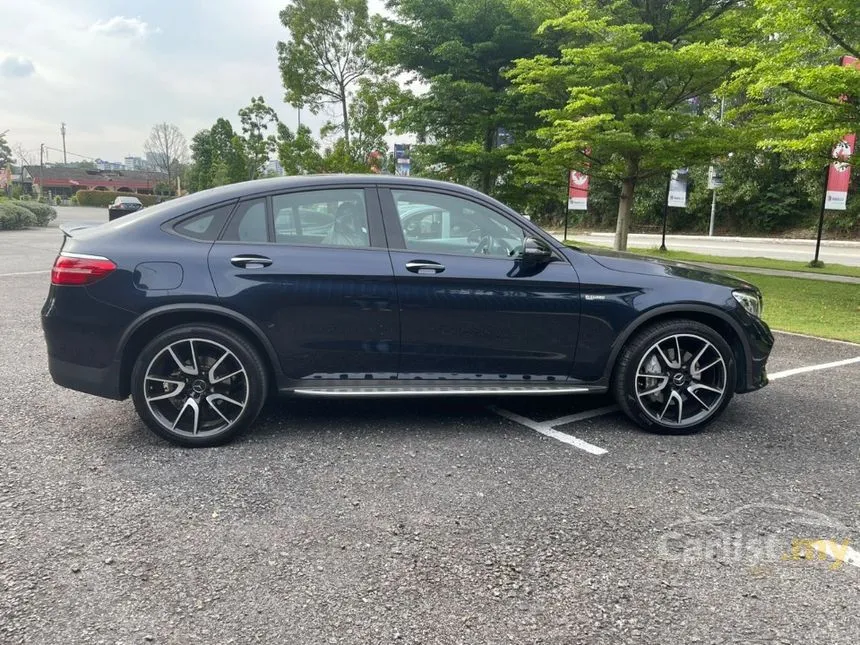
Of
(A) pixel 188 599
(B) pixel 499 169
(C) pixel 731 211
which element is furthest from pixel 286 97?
(A) pixel 188 599

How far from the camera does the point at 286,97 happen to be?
31844mm

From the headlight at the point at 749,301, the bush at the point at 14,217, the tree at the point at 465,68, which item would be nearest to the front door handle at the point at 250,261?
the headlight at the point at 749,301

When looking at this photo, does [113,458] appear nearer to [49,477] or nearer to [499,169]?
[49,477]

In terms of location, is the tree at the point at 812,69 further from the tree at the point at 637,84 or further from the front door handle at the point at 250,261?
the front door handle at the point at 250,261

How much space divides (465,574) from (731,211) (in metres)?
46.0

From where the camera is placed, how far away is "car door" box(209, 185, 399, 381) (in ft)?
12.9

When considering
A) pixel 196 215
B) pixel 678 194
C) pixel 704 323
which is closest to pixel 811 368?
pixel 704 323

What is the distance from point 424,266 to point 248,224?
111cm

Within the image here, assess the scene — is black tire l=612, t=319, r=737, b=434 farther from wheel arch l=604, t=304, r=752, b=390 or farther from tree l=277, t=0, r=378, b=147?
tree l=277, t=0, r=378, b=147

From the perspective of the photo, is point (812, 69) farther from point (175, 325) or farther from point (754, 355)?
point (175, 325)

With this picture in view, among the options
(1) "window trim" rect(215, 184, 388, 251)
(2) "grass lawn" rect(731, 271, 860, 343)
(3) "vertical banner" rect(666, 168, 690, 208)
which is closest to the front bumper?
(1) "window trim" rect(215, 184, 388, 251)

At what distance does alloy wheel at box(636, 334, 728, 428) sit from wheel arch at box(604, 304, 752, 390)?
0.48 feet

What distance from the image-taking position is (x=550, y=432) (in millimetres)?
4371

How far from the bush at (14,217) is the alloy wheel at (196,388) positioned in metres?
25.7
